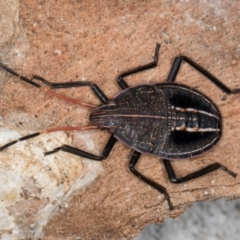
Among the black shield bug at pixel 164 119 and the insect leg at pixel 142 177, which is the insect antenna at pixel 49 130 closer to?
the black shield bug at pixel 164 119

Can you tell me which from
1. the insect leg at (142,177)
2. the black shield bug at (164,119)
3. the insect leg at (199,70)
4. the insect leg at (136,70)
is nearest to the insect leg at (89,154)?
the black shield bug at (164,119)

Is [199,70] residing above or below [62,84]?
below

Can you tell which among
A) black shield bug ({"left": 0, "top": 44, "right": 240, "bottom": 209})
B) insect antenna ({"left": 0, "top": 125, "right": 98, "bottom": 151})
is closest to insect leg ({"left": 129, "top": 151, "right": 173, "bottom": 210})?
black shield bug ({"left": 0, "top": 44, "right": 240, "bottom": 209})

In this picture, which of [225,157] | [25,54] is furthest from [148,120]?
[25,54]

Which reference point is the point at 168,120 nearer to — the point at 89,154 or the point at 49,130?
the point at 89,154

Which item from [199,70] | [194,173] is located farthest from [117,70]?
[194,173]
